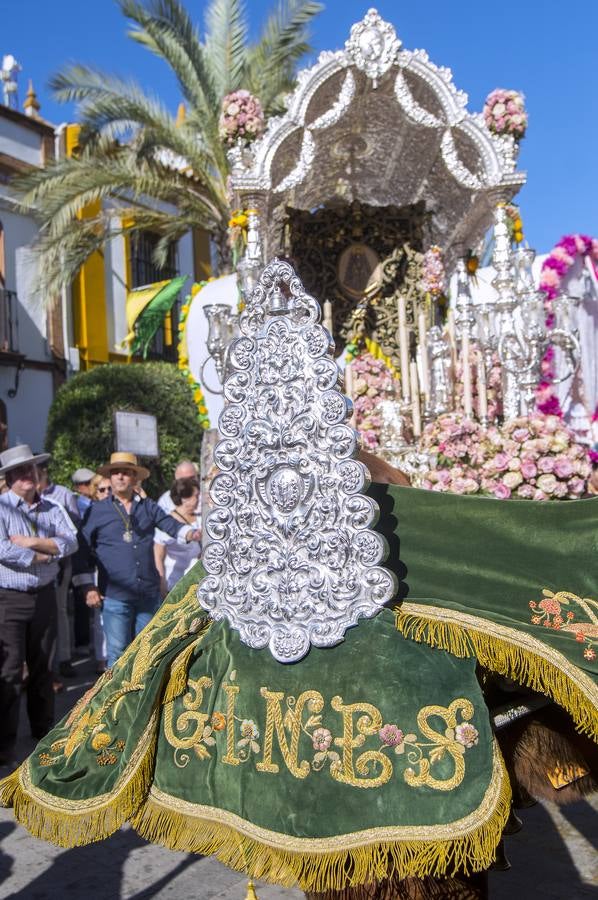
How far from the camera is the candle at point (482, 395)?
7484 mm

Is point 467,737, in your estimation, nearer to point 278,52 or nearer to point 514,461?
point 514,461

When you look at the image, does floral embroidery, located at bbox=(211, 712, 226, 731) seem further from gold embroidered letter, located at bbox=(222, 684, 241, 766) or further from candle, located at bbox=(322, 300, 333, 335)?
candle, located at bbox=(322, 300, 333, 335)

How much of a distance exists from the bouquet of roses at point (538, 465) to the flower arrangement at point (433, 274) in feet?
10.8

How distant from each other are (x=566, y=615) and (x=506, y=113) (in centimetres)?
677

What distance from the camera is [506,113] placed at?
817 cm

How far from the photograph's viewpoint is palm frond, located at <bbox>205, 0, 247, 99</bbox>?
531 inches

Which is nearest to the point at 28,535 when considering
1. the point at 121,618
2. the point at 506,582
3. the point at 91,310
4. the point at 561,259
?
the point at 121,618

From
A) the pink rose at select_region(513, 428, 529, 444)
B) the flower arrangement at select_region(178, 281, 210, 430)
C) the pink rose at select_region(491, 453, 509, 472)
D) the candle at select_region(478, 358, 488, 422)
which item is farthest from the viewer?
the flower arrangement at select_region(178, 281, 210, 430)

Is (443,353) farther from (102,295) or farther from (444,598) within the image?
(102,295)

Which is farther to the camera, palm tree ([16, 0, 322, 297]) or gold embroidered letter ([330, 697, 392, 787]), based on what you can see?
palm tree ([16, 0, 322, 297])

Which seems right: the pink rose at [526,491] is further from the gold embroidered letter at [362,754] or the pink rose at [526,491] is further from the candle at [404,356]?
the gold embroidered letter at [362,754]

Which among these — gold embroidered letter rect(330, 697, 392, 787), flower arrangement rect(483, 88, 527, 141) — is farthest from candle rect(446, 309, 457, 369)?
gold embroidered letter rect(330, 697, 392, 787)

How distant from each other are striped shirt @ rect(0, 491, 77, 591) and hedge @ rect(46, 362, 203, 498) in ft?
29.4

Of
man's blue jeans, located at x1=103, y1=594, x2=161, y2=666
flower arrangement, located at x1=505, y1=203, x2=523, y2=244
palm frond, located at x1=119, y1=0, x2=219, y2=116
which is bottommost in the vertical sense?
man's blue jeans, located at x1=103, y1=594, x2=161, y2=666
